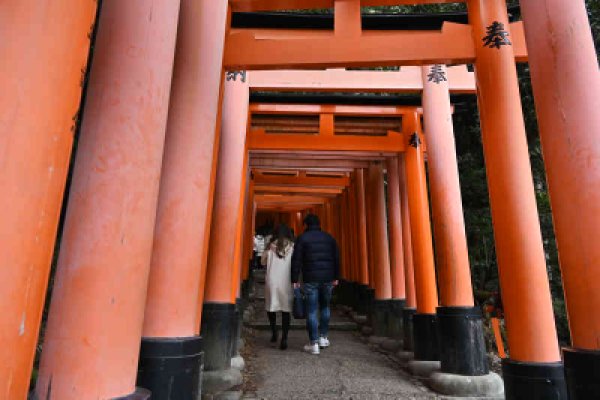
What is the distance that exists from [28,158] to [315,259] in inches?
174

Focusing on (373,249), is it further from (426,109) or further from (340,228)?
(340,228)

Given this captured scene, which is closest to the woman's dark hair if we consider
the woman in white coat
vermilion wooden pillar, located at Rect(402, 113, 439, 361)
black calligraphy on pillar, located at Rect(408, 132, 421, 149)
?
the woman in white coat

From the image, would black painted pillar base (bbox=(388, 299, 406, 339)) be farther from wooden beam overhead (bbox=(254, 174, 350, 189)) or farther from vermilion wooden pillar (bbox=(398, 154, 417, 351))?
wooden beam overhead (bbox=(254, 174, 350, 189))

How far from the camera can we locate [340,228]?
11734 mm

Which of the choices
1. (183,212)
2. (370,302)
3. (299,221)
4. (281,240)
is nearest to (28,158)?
(183,212)

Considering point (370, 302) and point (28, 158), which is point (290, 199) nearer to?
point (370, 302)

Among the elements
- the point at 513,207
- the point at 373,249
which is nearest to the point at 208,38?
the point at 513,207

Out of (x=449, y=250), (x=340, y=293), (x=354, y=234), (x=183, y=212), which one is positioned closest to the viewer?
(x=183, y=212)

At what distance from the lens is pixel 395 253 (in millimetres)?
6859

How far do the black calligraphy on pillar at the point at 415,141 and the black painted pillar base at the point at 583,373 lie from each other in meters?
4.23

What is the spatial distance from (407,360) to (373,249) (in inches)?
91.3

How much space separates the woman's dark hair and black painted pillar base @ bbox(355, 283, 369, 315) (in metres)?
2.76

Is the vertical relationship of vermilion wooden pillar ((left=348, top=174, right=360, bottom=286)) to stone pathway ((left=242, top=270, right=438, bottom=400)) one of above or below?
above

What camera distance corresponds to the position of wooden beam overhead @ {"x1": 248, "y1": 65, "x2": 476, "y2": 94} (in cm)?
570
